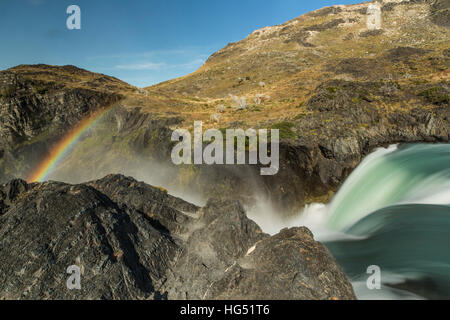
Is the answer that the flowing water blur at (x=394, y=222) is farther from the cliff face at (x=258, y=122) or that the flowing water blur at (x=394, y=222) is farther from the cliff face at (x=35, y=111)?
the cliff face at (x=35, y=111)

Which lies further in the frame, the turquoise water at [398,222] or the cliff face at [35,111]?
the cliff face at [35,111]

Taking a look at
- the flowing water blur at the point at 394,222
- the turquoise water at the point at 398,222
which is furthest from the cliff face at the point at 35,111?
the turquoise water at the point at 398,222

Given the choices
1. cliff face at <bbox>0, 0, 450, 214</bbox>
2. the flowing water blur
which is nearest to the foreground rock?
the flowing water blur

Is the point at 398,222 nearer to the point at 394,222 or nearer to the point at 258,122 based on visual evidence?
the point at 394,222

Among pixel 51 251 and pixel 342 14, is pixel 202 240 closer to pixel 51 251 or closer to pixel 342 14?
pixel 51 251

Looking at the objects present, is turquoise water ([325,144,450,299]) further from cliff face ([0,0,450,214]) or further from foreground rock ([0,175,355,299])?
foreground rock ([0,175,355,299])

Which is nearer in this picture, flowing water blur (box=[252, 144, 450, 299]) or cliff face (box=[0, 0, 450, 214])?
flowing water blur (box=[252, 144, 450, 299])

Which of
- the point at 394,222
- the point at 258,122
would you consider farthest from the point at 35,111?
the point at 394,222
